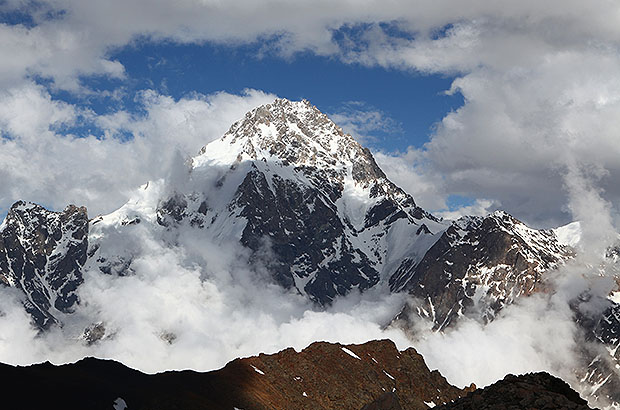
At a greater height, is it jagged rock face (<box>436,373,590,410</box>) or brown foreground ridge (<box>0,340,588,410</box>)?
jagged rock face (<box>436,373,590,410</box>)

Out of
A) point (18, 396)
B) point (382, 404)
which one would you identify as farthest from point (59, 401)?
point (382, 404)

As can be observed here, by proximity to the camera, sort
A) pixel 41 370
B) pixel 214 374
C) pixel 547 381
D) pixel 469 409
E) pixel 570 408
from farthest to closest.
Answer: pixel 214 374 < pixel 41 370 < pixel 547 381 < pixel 469 409 < pixel 570 408

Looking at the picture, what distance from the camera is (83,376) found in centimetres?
14938

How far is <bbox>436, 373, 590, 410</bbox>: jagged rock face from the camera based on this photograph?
91.2 metres

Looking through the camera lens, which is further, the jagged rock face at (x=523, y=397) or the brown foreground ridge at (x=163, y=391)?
the brown foreground ridge at (x=163, y=391)

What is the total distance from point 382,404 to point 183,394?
43.5m

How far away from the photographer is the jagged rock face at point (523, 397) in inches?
3593

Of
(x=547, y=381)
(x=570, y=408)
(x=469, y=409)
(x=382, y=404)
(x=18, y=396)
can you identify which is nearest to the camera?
(x=570, y=408)

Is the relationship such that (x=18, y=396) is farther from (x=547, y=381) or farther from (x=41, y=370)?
(x=547, y=381)

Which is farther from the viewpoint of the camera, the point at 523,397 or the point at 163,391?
the point at 163,391

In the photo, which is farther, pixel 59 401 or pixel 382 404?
pixel 382 404

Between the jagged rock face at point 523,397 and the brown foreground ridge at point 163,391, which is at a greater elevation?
the jagged rock face at point 523,397

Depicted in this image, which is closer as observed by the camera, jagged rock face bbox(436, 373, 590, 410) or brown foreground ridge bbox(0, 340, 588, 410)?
jagged rock face bbox(436, 373, 590, 410)

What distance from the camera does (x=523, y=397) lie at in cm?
9506
